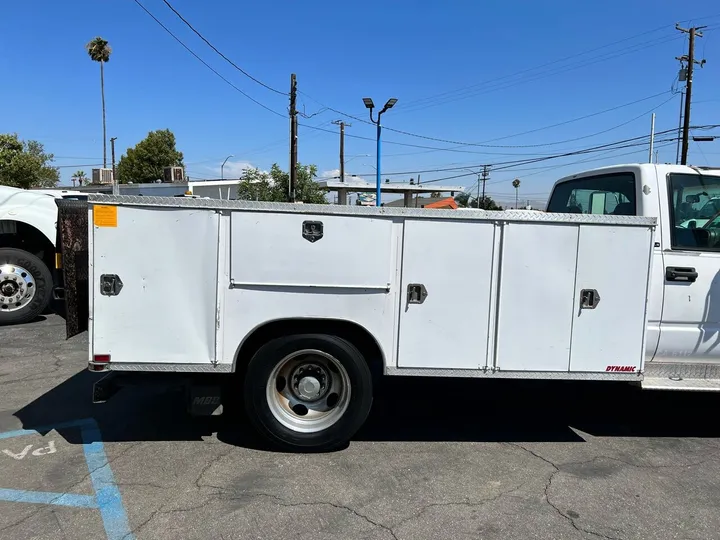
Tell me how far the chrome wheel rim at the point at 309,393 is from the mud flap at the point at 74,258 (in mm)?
1602

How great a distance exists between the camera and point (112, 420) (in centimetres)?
479

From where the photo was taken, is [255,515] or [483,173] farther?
[483,173]

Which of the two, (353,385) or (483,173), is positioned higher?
(483,173)

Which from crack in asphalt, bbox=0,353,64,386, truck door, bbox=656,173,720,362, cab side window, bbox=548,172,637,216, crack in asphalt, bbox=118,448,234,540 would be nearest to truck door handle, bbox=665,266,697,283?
truck door, bbox=656,173,720,362

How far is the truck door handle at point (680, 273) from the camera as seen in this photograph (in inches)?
169

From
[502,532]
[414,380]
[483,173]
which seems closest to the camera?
[502,532]

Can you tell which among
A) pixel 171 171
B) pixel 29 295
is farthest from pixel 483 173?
pixel 29 295

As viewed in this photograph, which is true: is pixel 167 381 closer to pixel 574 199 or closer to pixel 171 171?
pixel 574 199

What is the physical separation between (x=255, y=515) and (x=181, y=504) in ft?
1.60

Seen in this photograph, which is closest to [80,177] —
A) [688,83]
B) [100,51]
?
[100,51]

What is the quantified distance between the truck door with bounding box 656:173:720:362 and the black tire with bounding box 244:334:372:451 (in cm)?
242

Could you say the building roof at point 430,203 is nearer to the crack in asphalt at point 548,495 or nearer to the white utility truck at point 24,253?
the white utility truck at point 24,253

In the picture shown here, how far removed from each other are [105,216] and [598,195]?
4117 mm

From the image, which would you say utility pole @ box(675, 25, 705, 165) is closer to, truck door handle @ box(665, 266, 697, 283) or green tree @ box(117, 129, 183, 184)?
truck door handle @ box(665, 266, 697, 283)
